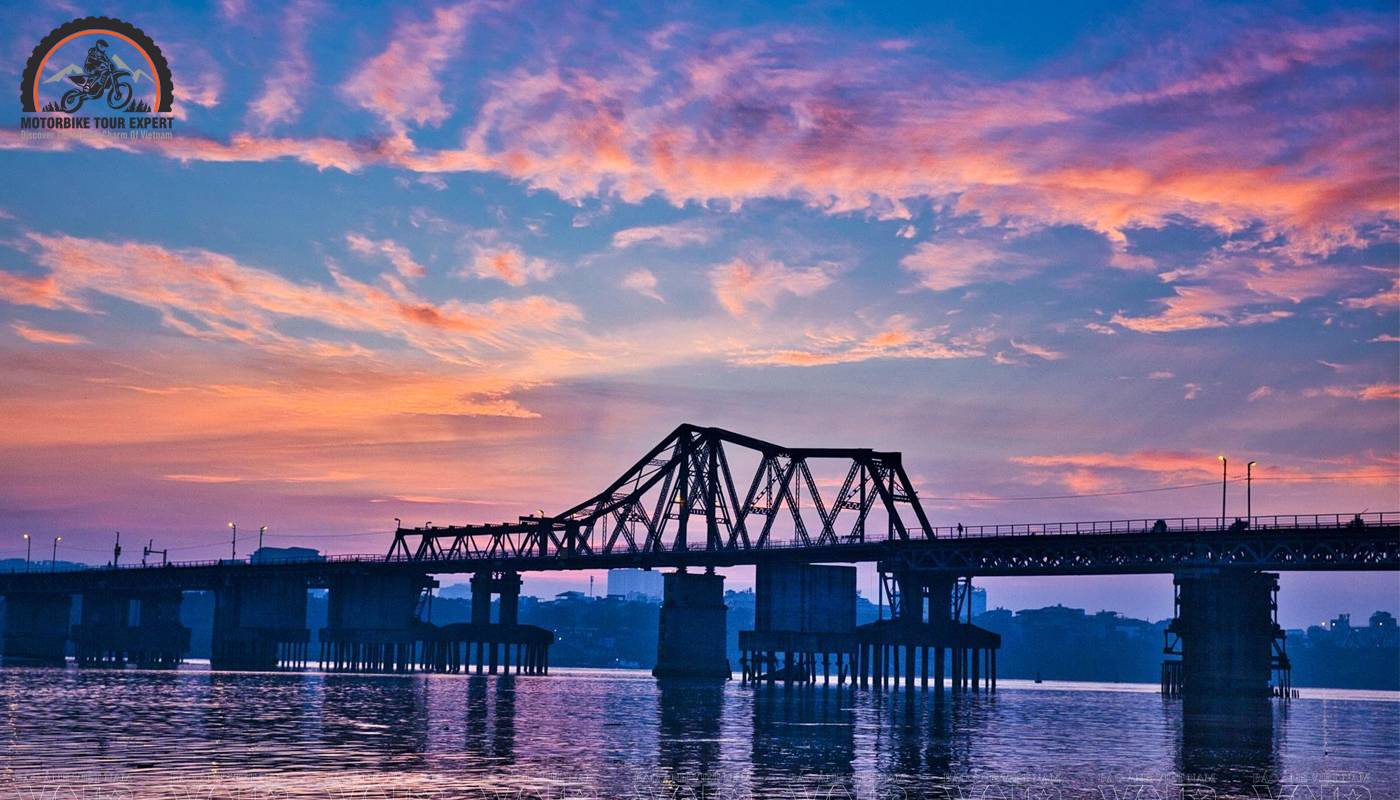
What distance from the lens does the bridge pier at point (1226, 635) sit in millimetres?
138250

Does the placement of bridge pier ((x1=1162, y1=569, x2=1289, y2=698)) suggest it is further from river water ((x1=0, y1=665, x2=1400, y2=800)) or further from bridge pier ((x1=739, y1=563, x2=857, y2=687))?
bridge pier ((x1=739, y1=563, x2=857, y2=687))

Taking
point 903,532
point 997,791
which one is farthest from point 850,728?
point 903,532

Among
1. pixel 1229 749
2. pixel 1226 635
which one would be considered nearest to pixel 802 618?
pixel 1226 635

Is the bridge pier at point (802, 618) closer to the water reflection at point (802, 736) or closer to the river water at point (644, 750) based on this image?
the water reflection at point (802, 736)

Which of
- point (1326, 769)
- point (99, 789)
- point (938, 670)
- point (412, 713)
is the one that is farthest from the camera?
point (938, 670)

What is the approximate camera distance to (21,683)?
135375mm

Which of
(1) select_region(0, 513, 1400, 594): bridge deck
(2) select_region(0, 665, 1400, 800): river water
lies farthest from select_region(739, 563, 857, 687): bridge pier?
(2) select_region(0, 665, 1400, 800): river water

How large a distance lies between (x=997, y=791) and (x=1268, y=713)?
77396mm

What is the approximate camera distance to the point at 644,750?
228 feet

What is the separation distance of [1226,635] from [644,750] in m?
86.7

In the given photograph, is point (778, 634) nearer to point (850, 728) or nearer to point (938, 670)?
point (938, 670)

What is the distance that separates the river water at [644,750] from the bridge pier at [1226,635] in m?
14.6

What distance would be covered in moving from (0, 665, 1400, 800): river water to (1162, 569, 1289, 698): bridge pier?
14604mm

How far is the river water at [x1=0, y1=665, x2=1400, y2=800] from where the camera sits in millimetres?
51969
